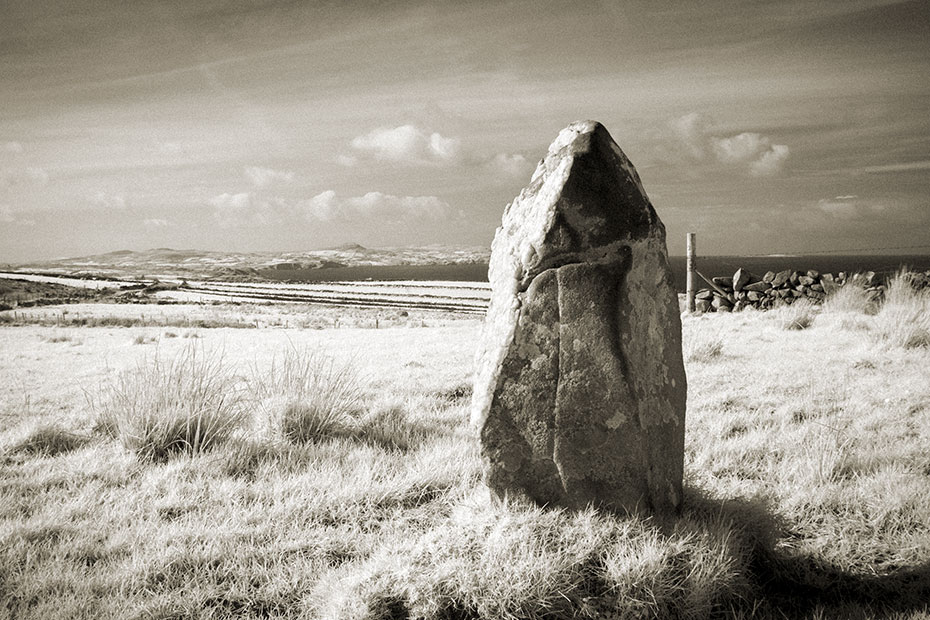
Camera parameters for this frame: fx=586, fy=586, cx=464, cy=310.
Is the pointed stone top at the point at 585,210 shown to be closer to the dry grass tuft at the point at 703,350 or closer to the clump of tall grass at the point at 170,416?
the clump of tall grass at the point at 170,416

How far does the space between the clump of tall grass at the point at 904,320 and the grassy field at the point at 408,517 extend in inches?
117

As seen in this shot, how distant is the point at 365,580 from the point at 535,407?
138cm

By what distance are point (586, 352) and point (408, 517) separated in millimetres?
1725

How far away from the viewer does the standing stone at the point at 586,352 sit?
11.7 feet

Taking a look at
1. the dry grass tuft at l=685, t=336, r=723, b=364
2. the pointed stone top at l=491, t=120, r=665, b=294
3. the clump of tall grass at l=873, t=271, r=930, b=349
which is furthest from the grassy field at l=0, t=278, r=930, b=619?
the clump of tall grass at l=873, t=271, r=930, b=349

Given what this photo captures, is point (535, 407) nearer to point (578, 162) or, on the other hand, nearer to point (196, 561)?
point (578, 162)

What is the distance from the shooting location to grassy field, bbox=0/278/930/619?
3.14 m

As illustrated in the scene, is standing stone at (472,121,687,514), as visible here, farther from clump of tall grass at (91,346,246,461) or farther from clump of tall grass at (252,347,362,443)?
clump of tall grass at (91,346,246,461)

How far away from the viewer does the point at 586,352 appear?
3537mm

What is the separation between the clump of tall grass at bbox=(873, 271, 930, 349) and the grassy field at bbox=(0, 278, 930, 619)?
2967mm

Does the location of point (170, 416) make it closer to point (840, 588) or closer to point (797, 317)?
point (840, 588)

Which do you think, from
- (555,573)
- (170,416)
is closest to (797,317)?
(555,573)

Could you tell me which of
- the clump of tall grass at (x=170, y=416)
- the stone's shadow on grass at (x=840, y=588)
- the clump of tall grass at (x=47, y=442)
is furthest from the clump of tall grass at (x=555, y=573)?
the clump of tall grass at (x=47, y=442)

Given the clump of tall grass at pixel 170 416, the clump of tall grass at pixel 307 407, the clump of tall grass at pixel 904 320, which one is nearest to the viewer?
the clump of tall grass at pixel 170 416
